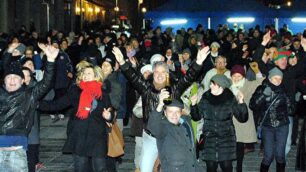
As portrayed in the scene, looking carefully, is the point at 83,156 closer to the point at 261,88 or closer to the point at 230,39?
the point at 261,88

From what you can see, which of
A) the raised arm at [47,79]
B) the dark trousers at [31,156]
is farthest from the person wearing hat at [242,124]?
the raised arm at [47,79]

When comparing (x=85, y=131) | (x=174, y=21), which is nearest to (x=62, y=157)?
(x=85, y=131)

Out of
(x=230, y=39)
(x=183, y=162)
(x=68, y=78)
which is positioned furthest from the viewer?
(x=230, y=39)

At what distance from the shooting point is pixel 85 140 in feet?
25.5

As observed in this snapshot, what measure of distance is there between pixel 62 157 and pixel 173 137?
4.68 m

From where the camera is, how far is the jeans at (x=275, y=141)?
870 centimetres

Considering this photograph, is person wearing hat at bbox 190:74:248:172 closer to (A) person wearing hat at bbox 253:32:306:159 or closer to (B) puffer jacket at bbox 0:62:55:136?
(A) person wearing hat at bbox 253:32:306:159

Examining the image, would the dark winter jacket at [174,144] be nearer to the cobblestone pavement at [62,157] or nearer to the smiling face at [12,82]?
the smiling face at [12,82]

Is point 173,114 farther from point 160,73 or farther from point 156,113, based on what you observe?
point 160,73

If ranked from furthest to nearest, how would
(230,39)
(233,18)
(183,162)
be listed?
(233,18) → (230,39) → (183,162)

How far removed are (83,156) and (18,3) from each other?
24.2 metres

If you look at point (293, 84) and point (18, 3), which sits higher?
point (18, 3)

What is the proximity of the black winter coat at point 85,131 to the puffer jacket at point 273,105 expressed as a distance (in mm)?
2275

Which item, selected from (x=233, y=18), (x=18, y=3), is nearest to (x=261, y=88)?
(x=233, y=18)
